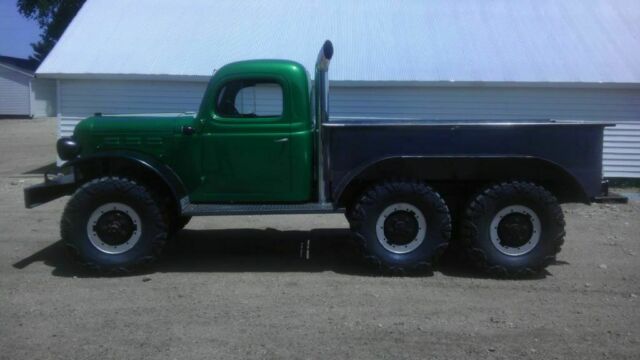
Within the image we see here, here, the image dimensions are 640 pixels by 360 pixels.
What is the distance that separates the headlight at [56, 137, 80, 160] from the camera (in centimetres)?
727

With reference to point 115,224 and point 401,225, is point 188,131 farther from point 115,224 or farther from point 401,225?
point 401,225

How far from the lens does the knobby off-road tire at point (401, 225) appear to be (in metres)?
7.13

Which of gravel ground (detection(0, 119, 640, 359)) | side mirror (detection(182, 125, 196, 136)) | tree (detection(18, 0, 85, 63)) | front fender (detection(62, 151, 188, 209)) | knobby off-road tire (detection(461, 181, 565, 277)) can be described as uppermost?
tree (detection(18, 0, 85, 63))

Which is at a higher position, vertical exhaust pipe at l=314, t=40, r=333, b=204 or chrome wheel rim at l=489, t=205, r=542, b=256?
vertical exhaust pipe at l=314, t=40, r=333, b=204

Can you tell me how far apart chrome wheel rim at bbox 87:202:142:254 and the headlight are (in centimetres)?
67

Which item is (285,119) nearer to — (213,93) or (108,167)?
(213,93)

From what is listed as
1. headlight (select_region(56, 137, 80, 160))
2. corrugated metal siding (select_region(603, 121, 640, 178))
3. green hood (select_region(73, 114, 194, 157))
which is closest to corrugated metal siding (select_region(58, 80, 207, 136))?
green hood (select_region(73, 114, 194, 157))

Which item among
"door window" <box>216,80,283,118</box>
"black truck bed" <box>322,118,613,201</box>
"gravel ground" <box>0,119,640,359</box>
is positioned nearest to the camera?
"gravel ground" <box>0,119,640,359</box>

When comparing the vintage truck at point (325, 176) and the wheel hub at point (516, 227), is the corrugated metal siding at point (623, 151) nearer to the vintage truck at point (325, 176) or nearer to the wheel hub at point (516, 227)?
the vintage truck at point (325, 176)

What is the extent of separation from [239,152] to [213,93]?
694 mm

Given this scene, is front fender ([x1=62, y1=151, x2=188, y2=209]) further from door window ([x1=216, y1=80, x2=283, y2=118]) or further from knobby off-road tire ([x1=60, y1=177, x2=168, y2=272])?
door window ([x1=216, y1=80, x2=283, y2=118])

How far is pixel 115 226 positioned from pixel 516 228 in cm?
410

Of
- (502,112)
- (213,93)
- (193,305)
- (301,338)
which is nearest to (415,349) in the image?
(301,338)

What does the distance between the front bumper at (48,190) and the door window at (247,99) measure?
1.82 meters
